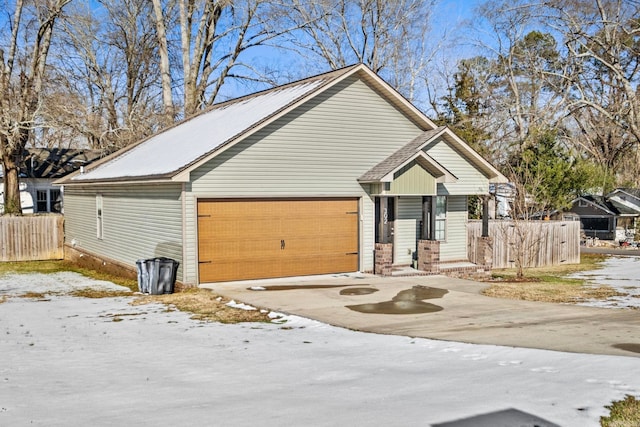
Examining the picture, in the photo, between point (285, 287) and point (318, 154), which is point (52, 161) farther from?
point (285, 287)

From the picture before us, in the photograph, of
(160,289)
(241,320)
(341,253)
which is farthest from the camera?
(341,253)

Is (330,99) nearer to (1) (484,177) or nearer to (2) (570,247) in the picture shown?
(1) (484,177)

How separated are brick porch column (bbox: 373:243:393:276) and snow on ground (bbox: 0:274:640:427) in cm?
715

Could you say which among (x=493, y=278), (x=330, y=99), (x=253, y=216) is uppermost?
(x=330, y=99)

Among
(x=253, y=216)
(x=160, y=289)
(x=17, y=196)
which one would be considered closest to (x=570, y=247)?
(x=253, y=216)

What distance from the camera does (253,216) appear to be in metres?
17.2

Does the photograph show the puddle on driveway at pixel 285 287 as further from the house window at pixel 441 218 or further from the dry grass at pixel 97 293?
the house window at pixel 441 218

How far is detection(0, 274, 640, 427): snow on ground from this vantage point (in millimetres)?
6309

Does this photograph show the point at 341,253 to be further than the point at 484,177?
No

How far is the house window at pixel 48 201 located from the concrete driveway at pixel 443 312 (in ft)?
75.1

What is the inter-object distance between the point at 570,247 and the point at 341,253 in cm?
1271

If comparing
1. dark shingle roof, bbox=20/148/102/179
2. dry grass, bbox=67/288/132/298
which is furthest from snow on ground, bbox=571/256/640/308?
dark shingle roof, bbox=20/148/102/179

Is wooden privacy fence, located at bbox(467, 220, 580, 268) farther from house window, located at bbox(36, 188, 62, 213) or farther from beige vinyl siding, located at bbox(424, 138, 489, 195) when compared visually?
house window, located at bbox(36, 188, 62, 213)

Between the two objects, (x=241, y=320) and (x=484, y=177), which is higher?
(x=484, y=177)
